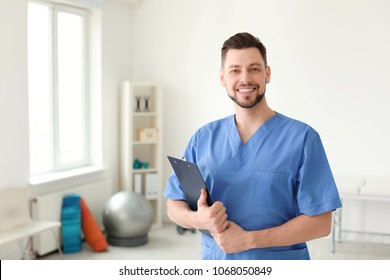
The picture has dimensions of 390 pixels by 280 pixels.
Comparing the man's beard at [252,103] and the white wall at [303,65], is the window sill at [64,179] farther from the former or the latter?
the man's beard at [252,103]

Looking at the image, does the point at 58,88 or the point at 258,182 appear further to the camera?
the point at 58,88

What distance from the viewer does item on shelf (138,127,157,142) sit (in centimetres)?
501

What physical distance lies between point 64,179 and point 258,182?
311 centimetres

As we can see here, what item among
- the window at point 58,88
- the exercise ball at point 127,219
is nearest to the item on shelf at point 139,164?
the window at point 58,88

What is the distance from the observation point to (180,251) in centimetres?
430

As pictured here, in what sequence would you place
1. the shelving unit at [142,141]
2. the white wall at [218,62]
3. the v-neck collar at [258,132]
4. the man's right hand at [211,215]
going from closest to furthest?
the man's right hand at [211,215]
the v-neck collar at [258,132]
the white wall at [218,62]
the shelving unit at [142,141]

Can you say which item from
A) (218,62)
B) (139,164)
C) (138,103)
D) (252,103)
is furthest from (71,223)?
(252,103)

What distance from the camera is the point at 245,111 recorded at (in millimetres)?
1577

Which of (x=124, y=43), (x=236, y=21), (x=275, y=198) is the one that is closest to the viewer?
(x=275, y=198)

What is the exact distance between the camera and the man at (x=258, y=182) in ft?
4.75

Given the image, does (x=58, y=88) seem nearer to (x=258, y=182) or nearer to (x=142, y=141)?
(x=142, y=141)
